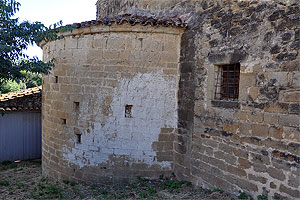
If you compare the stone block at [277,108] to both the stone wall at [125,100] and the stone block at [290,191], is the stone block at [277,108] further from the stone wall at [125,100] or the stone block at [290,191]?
the stone wall at [125,100]

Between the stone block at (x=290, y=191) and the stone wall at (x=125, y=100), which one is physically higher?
the stone wall at (x=125, y=100)

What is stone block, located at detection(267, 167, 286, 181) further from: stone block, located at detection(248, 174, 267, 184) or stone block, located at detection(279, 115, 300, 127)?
stone block, located at detection(279, 115, 300, 127)

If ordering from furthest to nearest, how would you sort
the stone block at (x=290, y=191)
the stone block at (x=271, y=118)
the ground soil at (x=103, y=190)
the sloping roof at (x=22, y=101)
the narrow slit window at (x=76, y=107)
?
the sloping roof at (x=22, y=101), the narrow slit window at (x=76, y=107), the ground soil at (x=103, y=190), the stone block at (x=271, y=118), the stone block at (x=290, y=191)

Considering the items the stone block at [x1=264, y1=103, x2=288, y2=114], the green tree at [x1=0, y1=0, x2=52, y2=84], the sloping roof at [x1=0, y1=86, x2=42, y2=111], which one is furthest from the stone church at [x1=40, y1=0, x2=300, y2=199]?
the sloping roof at [x1=0, y1=86, x2=42, y2=111]

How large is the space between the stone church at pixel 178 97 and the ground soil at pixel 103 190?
187 millimetres

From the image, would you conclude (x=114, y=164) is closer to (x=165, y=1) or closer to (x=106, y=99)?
(x=106, y=99)

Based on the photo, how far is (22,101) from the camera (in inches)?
400

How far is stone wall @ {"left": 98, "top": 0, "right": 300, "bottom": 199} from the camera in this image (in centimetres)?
405

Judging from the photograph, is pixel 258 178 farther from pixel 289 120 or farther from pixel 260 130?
pixel 289 120

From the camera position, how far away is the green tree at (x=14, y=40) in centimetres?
439

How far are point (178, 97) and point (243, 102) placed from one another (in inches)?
69.0

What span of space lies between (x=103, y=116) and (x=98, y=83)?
0.75 metres

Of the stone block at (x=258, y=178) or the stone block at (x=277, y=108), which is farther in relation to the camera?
the stone block at (x=258, y=178)

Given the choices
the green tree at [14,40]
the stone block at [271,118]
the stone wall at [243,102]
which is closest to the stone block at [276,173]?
the stone wall at [243,102]
